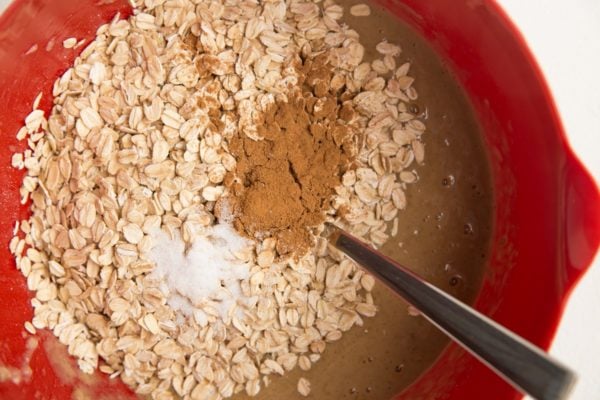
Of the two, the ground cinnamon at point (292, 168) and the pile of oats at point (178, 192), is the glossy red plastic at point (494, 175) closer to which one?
the pile of oats at point (178, 192)

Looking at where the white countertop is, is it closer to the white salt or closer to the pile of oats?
the pile of oats

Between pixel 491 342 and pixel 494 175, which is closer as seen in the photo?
pixel 491 342

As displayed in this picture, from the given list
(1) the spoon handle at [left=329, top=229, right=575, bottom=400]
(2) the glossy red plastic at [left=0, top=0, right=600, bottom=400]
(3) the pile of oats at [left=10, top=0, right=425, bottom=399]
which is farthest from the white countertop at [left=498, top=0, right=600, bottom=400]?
(1) the spoon handle at [left=329, top=229, right=575, bottom=400]

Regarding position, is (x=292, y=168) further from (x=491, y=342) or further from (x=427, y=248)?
(x=491, y=342)

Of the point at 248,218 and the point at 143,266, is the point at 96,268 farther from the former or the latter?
the point at 248,218

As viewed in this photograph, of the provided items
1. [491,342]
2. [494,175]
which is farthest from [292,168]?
[491,342]

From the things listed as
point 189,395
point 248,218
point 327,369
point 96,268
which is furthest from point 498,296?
point 96,268

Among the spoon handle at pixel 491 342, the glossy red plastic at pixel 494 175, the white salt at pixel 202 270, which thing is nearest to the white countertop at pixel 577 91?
the glossy red plastic at pixel 494 175
